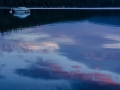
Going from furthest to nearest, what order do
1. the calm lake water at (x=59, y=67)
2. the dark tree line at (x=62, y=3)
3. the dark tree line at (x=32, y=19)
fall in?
1. the dark tree line at (x=62, y=3)
2. the dark tree line at (x=32, y=19)
3. the calm lake water at (x=59, y=67)

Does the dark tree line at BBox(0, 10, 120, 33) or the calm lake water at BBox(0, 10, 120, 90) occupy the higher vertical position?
the calm lake water at BBox(0, 10, 120, 90)

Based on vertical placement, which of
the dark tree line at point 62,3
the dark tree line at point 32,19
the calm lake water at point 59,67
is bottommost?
the dark tree line at point 62,3

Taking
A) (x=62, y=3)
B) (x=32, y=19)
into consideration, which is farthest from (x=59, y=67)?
(x=62, y=3)

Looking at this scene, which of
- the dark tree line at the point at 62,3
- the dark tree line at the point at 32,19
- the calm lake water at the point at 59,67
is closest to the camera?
the calm lake water at the point at 59,67

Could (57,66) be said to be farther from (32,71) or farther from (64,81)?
(64,81)

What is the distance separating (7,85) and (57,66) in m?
4.35

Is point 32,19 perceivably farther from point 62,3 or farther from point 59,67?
point 62,3

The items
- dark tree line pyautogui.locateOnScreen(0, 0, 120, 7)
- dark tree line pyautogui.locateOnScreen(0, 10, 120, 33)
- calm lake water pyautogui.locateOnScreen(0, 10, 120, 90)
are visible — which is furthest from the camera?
dark tree line pyautogui.locateOnScreen(0, 0, 120, 7)

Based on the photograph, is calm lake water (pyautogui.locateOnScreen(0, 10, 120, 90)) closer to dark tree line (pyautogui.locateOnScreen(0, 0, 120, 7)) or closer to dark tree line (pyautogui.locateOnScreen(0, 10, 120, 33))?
dark tree line (pyautogui.locateOnScreen(0, 10, 120, 33))

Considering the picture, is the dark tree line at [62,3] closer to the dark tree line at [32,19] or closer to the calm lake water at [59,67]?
the dark tree line at [32,19]

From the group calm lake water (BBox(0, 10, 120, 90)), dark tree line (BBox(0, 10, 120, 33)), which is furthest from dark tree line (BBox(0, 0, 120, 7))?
calm lake water (BBox(0, 10, 120, 90))

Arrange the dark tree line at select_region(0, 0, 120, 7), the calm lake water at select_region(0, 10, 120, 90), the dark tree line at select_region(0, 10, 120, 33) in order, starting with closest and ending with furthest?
the calm lake water at select_region(0, 10, 120, 90)
the dark tree line at select_region(0, 10, 120, 33)
the dark tree line at select_region(0, 0, 120, 7)

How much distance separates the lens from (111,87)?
13734 millimetres

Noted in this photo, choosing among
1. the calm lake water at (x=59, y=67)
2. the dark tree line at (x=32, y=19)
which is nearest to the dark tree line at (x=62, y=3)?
the dark tree line at (x=32, y=19)
